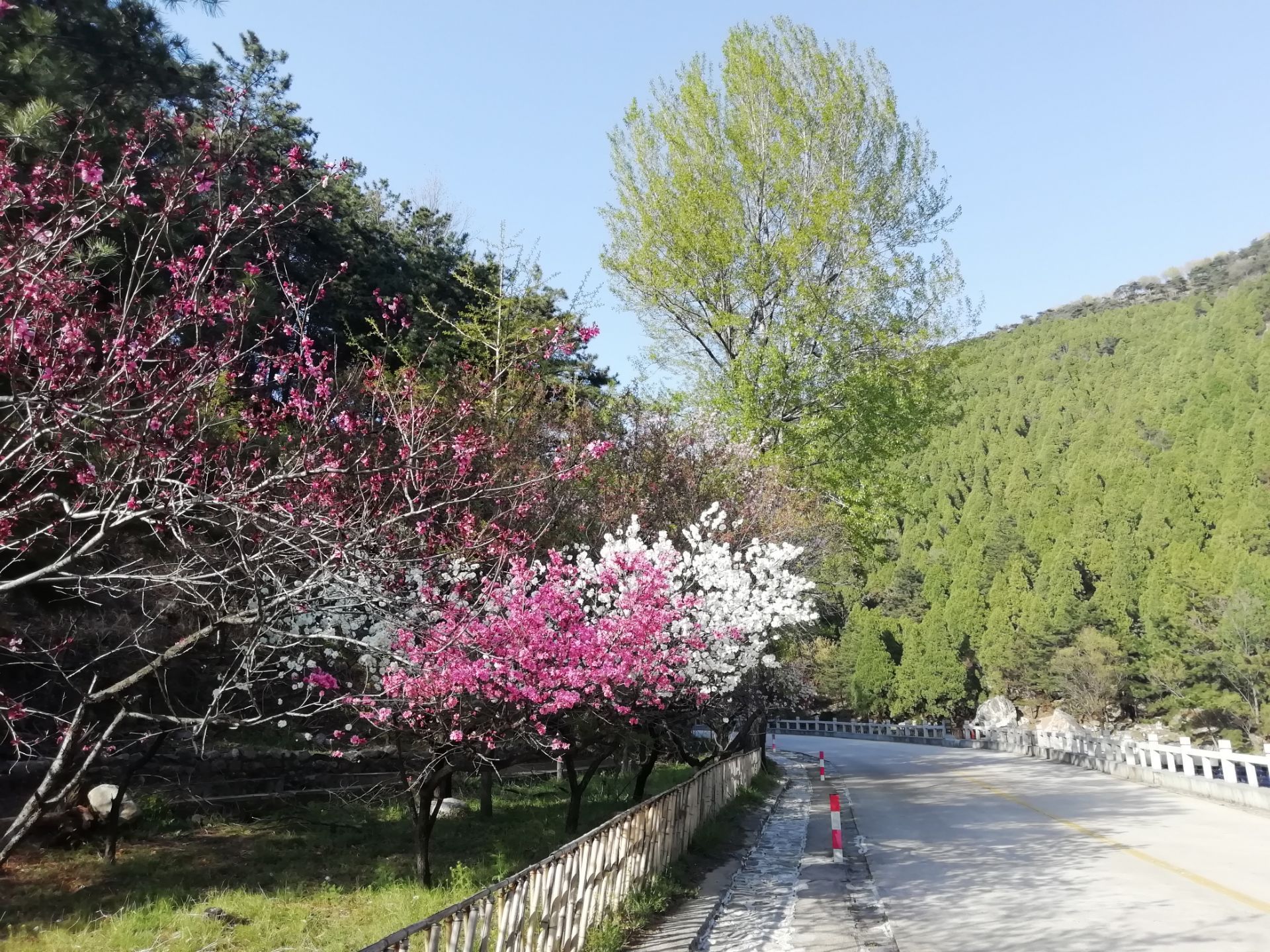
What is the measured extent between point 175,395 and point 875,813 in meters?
14.0

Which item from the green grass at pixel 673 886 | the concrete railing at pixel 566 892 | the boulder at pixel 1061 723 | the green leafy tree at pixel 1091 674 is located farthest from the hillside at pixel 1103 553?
the concrete railing at pixel 566 892

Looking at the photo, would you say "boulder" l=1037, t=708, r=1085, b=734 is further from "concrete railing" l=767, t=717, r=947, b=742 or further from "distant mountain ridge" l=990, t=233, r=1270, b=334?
"distant mountain ridge" l=990, t=233, r=1270, b=334

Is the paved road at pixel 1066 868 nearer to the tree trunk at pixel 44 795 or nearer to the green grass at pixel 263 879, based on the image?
the green grass at pixel 263 879

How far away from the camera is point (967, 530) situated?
7862cm

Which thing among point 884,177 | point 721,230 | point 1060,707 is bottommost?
point 1060,707

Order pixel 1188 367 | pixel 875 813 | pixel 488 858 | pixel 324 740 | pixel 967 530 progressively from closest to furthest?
pixel 488 858 → pixel 324 740 → pixel 875 813 → pixel 967 530 → pixel 1188 367

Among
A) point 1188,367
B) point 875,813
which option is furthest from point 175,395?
point 1188,367

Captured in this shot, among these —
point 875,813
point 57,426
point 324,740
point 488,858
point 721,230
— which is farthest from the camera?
point 721,230

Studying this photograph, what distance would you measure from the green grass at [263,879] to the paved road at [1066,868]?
417cm

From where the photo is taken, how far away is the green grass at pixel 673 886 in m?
Result: 7.10

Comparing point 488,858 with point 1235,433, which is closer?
point 488,858

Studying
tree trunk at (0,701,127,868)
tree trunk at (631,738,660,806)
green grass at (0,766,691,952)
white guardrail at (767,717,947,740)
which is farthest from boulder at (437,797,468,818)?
white guardrail at (767,717,947,740)

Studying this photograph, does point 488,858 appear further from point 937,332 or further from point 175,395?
point 937,332

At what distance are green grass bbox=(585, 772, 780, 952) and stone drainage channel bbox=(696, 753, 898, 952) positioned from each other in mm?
412
